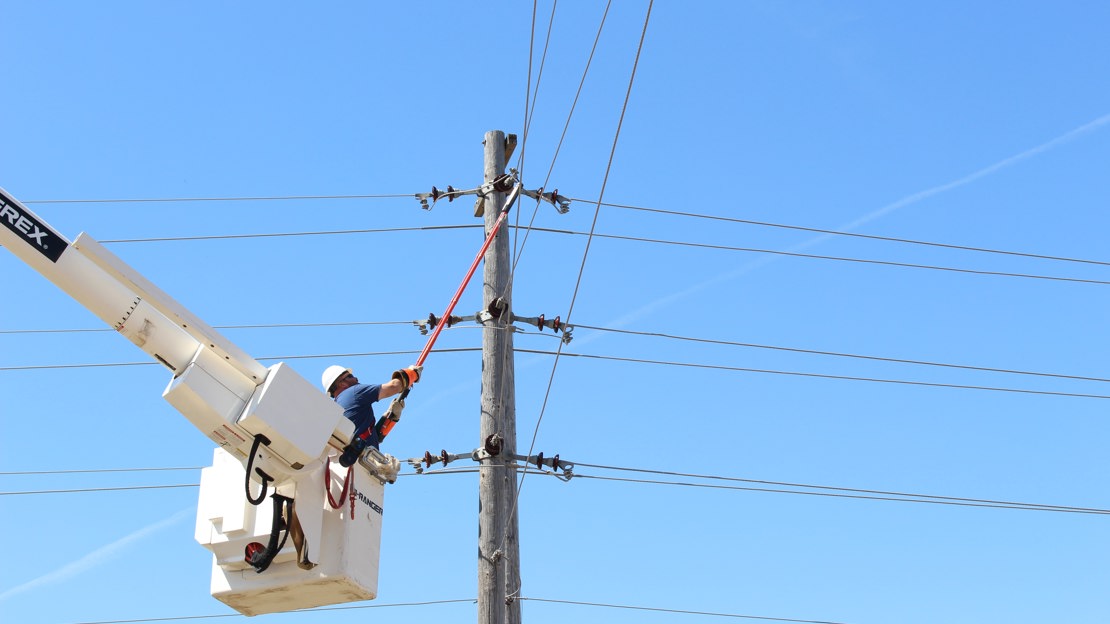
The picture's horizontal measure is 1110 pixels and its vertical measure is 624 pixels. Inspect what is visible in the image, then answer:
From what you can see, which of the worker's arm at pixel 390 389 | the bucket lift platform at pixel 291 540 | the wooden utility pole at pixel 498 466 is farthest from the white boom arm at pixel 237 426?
the wooden utility pole at pixel 498 466

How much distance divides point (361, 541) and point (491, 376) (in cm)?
205

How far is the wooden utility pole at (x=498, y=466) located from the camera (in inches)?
341

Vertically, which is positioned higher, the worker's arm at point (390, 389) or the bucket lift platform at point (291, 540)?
the worker's arm at point (390, 389)

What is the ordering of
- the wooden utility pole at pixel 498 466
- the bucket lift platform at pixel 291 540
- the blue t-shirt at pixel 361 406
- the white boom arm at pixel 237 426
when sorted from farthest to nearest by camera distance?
the wooden utility pole at pixel 498 466, the blue t-shirt at pixel 361 406, the bucket lift platform at pixel 291 540, the white boom arm at pixel 237 426

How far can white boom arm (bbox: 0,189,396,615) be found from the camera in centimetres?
694

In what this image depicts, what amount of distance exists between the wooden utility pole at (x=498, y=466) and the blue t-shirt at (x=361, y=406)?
1.33 metres

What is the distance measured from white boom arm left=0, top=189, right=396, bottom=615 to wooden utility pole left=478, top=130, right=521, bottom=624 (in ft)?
4.33

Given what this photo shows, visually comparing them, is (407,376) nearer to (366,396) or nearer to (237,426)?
(366,396)

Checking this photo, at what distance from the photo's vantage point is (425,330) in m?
9.91

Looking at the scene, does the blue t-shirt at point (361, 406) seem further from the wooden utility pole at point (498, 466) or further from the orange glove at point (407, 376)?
the wooden utility pole at point (498, 466)

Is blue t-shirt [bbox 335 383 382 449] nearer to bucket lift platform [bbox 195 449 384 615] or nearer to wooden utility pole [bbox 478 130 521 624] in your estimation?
bucket lift platform [bbox 195 449 384 615]

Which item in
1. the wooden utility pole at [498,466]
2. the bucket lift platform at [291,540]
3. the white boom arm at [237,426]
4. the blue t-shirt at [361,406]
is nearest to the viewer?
the white boom arm at [237,426]

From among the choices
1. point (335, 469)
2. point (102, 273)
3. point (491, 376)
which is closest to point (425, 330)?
point (491, 376)

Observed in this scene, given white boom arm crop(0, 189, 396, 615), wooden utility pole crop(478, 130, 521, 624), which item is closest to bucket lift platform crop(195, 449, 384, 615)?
white boom arm crop(0, 189, 396, 615)
